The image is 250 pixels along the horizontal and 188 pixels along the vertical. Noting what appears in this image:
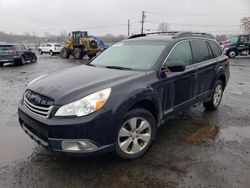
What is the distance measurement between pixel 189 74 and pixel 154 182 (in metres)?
2.08

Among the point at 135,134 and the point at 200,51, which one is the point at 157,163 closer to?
the point at 135,134

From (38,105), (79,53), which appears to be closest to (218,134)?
(38,105)

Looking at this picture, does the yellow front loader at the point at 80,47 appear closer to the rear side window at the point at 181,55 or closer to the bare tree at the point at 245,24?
the rear side window at the point at 181,55

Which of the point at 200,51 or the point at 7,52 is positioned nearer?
the point at 200,51

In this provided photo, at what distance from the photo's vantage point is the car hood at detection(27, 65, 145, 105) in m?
2.84

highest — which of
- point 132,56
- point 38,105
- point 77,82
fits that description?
point 132,56

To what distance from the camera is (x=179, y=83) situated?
3889 millimetres

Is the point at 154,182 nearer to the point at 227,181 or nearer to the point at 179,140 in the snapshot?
the point at 227,181

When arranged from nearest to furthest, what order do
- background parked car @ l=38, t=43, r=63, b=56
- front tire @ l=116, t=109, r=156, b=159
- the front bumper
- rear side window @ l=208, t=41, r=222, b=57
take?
the front bumper → front tire @ l=116, t=109, r=156, b=159 → rear side window @ l=208, t=41, r=222, b=57 → background parked car @ l=38, t=43, r=63, b=56

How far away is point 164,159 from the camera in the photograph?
3.34 meters

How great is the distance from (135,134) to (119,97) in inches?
25.5

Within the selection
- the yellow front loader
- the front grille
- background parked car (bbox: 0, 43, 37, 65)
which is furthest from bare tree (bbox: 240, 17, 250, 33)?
the front grille

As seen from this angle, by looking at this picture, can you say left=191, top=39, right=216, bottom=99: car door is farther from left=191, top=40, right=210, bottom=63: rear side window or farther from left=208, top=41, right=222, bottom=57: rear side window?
left=208, top=41, right=222, bottom=57: rear side window

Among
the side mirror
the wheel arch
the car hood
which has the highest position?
the side mirror
